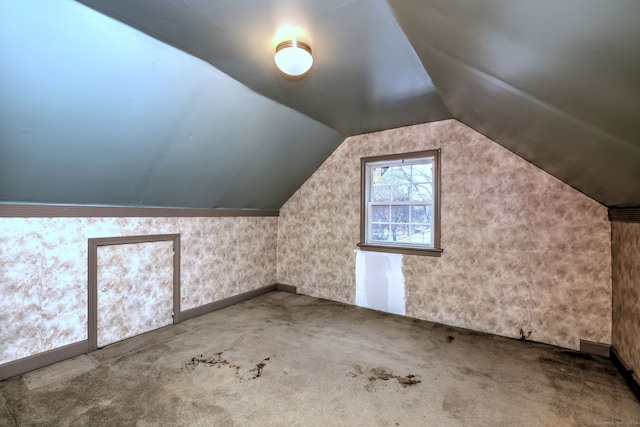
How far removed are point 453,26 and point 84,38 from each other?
6.56 ft

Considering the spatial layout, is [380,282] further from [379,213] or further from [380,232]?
[379,213]

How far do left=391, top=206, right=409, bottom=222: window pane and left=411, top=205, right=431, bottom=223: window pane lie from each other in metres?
0.08

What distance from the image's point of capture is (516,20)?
104 centimetres

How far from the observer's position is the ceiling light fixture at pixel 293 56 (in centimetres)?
191

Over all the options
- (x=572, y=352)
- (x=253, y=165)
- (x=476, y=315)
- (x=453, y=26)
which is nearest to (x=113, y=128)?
(x=253, y=165)

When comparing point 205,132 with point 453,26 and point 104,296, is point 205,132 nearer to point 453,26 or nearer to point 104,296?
point 104,296

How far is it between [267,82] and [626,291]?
3.39 meters

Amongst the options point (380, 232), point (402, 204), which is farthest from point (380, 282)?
point (402, 204)

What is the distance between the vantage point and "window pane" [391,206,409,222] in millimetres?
3758

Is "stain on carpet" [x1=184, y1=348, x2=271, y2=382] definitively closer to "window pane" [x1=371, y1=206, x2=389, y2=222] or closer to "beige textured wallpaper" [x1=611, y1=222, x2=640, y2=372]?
"window pane" [x1=371, y1=206, x2=389, y2=222]

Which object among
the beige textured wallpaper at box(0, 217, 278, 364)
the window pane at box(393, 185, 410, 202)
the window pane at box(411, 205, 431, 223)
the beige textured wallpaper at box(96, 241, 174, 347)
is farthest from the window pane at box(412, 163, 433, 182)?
the beige textured wallpaper at box(96, 241, 174, 347)

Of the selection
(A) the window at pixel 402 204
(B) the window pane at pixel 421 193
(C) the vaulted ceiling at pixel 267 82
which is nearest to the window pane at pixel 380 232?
(A) the window at pixel 402 204

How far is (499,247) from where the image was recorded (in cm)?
307

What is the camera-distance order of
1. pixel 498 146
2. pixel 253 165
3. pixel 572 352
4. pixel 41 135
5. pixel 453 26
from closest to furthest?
pixel 453 26, pixel 41 135, pixel 572 352, pixel 498 146, pixel 253 165
